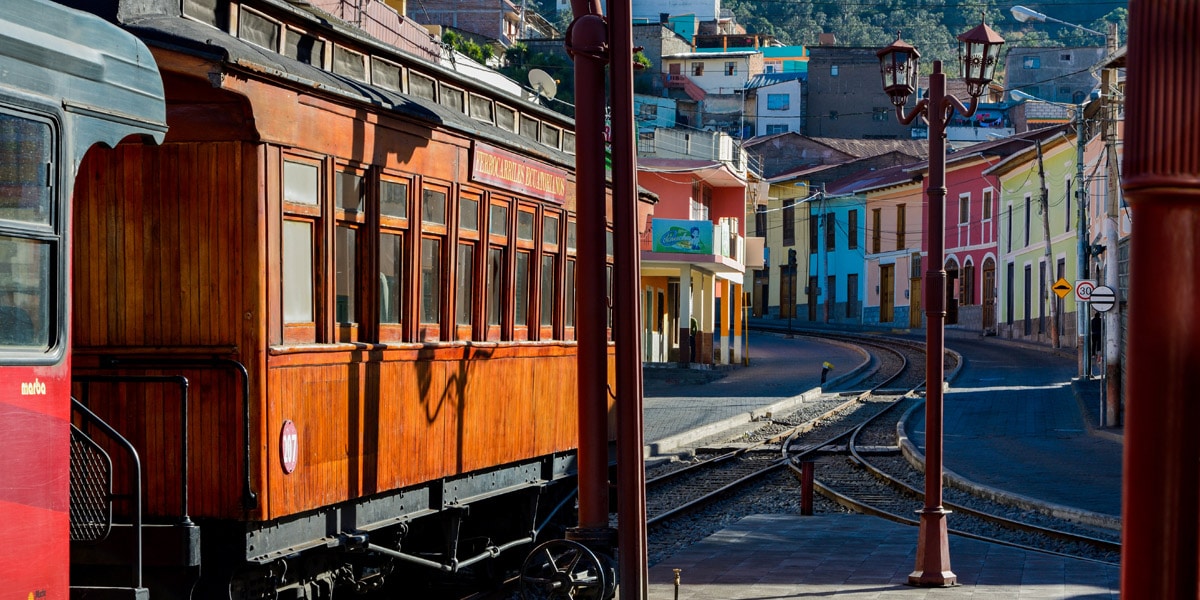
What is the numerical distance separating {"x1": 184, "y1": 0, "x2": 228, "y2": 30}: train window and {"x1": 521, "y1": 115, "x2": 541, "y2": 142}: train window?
4.33 metres

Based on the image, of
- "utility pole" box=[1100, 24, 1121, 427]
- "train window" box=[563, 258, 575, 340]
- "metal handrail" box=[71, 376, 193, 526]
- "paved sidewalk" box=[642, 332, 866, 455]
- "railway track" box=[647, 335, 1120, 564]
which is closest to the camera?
"metal handrail" box=[71, 376, 193, 526]

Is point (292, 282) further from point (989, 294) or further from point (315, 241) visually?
point (989, 294)

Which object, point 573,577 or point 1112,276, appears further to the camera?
point 1112,276

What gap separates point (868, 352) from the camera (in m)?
49.8

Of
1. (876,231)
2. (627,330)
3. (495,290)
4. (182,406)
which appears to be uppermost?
(876,231)

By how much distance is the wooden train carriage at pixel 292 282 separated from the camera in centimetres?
732

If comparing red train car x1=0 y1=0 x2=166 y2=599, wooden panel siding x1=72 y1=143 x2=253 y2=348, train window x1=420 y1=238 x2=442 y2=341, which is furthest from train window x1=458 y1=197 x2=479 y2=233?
red train car x1=0 y1=0 x2=166 y2=599

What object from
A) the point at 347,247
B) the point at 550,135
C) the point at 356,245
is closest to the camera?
the point at 347,247

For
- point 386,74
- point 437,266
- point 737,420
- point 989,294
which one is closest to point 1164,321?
point 437,266

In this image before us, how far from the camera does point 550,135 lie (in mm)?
12609

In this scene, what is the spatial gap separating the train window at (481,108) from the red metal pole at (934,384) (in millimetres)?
3422

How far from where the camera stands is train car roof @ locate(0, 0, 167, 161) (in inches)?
211

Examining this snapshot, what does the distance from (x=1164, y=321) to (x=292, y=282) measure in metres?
5.87

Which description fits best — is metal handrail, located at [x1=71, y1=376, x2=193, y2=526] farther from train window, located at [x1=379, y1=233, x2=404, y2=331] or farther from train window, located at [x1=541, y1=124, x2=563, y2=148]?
train window, located at [x1=541, y1=124, x2=563, y2=148]
